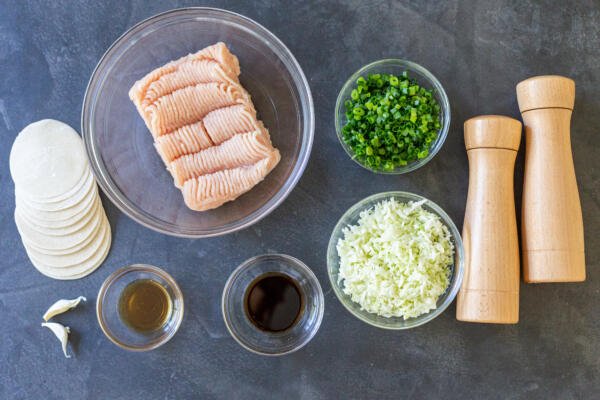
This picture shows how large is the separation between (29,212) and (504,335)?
75.6 inches

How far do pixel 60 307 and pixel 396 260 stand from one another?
1.29m

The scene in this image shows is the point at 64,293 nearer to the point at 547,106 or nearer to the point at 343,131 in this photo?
the point at 343,131

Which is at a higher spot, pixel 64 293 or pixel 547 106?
pixel 547 106

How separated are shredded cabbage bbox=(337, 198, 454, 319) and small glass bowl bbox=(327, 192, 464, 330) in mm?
27

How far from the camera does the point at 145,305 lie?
81.0 inches

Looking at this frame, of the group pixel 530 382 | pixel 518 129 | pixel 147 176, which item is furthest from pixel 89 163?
pixel 530 382

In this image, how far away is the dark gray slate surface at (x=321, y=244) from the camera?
2045 mm

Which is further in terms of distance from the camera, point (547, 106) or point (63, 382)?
point (63, 382)

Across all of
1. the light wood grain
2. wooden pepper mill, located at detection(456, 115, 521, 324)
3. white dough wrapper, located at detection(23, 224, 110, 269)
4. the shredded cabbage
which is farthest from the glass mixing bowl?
the light wood grain

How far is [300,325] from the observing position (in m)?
2.04

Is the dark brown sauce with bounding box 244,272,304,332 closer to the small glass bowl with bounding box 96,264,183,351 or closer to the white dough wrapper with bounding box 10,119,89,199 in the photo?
the small glass bowl with bounding box 96,264,183,351

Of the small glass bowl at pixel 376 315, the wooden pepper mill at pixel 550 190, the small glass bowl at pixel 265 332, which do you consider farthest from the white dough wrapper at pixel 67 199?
the wooden pepper mill at pixel 550 190

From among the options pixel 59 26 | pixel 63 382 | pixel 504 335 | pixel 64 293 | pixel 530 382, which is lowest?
pixel 530 382

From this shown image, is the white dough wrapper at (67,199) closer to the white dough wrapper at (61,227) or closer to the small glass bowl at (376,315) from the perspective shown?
the white dough wrapper at (61,227)
